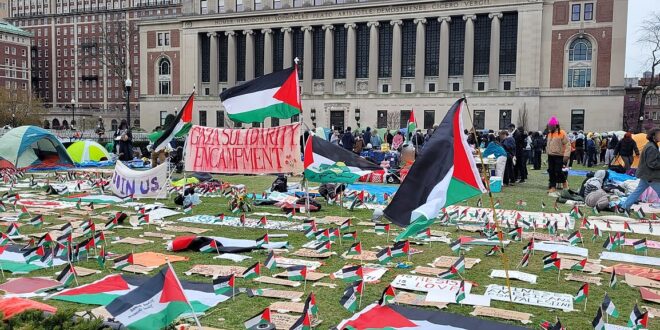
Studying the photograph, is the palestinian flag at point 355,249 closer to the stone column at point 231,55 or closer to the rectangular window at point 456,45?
the rectangular window at point 456,45

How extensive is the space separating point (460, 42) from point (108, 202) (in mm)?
57799

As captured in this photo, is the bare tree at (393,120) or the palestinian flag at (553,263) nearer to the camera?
the palestinian flag at (553,263)

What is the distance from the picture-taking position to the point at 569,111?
206 feet

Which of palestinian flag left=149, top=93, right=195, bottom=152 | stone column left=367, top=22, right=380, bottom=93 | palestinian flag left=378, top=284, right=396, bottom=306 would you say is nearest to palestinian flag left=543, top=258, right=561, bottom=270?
palestinian flag left=378, top=284, right=396, bottom=306

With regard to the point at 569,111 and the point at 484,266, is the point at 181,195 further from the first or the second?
the point at 569,111

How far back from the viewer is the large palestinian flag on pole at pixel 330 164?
13219 millimetres

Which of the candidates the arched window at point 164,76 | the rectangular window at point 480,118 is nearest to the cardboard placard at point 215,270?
the rectangular window at point 480,118

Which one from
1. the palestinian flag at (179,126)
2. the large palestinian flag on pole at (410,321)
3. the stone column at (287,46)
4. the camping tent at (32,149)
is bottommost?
the large palestinian flag on pole at (410,321)

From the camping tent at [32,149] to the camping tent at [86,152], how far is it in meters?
4.62

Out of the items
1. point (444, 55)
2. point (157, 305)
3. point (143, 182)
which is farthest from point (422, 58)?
point (157, 305)

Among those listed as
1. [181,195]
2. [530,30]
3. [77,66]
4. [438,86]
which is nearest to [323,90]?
[438,86]

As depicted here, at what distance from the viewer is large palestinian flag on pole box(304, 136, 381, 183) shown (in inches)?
520

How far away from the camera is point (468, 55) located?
2576 inches

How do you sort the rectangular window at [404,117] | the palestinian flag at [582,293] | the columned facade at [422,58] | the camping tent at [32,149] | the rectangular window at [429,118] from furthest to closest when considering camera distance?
the rectangular window at [404,117] → the rectangular window at [429,118] → the columned facade at [422,58] → the camping tent at [32,149] → the palestinian flag at [582,293]
